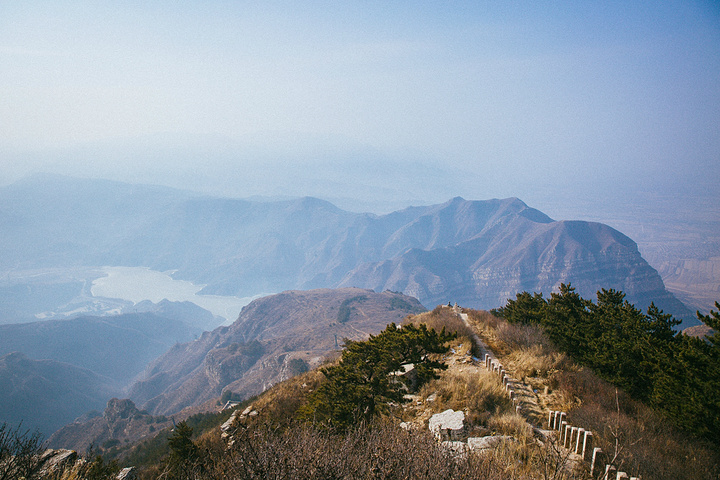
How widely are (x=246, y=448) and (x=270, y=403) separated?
53.8 ft

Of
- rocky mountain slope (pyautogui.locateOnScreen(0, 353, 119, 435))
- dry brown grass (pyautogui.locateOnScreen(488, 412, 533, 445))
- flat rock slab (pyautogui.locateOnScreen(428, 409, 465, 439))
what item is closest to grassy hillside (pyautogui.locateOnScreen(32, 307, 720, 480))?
dry brown grass (pyautogui.locateOnScreen(488, 412, 533, 445))

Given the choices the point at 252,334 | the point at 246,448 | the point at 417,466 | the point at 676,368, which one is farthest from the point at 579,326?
the point at 252,334

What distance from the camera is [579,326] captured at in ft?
55.7

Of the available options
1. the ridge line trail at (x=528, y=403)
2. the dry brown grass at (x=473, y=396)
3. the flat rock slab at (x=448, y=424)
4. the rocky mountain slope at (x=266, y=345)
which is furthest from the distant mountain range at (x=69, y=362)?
the ridge line trail at (x=528, y=403)

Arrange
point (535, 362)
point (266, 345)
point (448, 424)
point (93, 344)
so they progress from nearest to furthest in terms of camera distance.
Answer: point (448, 424) < point (535, 362) < point (266, 345) < point (93, 344)

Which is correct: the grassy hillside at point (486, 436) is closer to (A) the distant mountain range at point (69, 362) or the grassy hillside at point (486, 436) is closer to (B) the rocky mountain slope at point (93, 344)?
(A) the distant mountain range at point (69, 362)

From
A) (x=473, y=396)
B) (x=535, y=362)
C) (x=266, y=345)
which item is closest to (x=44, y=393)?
(x=266, y=345)

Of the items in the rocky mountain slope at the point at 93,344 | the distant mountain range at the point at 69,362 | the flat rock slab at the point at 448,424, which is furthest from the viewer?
the rocky mountain slope at the point at 93,344

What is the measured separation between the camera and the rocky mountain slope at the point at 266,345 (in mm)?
83250

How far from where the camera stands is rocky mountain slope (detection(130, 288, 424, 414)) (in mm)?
83250

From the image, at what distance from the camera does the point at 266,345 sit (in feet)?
340

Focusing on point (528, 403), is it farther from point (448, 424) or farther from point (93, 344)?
point (93, 344)

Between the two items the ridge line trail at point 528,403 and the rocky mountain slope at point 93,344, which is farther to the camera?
the rocky mountain slope at point 93,344

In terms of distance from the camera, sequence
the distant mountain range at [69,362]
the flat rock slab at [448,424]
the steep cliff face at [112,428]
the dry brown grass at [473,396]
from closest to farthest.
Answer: the flat rock slab at [448,424] → the dry brown grass at [473,396] → the steep cliff face at [112,428] → the distant mountain range at [69,362]
